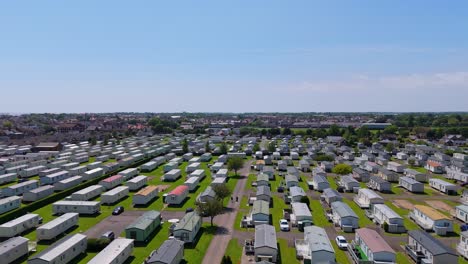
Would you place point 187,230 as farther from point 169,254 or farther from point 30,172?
point 30,172

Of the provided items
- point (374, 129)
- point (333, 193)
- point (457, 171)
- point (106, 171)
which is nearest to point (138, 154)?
point (106, 171)

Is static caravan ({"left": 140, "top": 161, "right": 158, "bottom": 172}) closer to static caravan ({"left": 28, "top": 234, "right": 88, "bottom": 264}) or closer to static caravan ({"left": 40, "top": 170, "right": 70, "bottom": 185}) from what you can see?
static caravan ({"left": 40, "top": 170, "right": 70, "bottom": 185})

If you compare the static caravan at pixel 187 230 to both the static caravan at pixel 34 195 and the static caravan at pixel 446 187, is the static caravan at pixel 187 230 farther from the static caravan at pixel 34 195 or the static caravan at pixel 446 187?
the static caravan at pixel 446 187

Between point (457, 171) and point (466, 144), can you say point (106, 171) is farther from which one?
point (466, 144)

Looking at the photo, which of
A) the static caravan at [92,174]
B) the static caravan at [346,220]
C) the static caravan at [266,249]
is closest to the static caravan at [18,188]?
the static caravan at [92,174]

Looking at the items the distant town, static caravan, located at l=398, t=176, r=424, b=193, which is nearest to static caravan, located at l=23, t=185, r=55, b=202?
the distant town

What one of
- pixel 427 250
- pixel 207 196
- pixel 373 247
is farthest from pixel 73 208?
pixel 427 250
